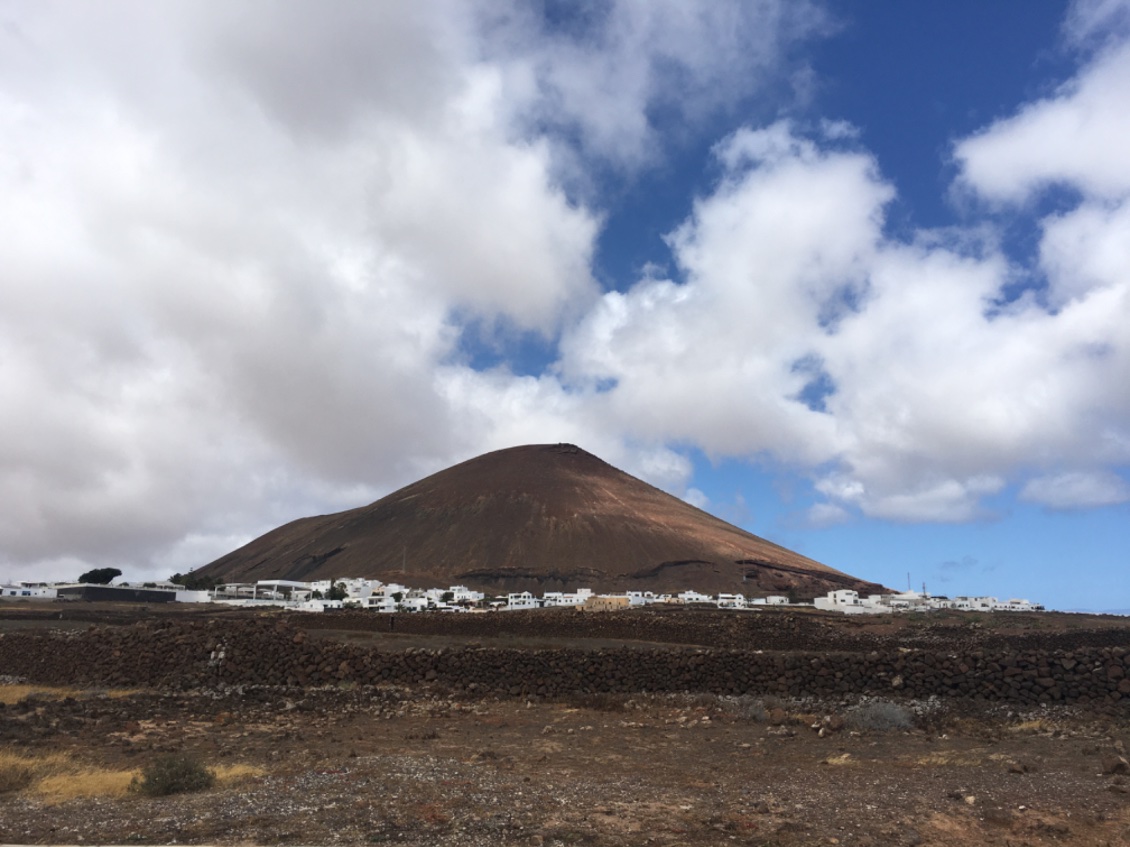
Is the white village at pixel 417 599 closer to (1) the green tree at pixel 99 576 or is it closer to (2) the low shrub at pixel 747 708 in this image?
(1) the green tree at pixel 99 576

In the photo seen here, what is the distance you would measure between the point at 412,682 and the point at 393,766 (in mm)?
11804

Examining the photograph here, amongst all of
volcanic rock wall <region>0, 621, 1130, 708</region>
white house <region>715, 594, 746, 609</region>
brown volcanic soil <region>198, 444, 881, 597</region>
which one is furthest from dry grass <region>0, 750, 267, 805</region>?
brown volcanic soil <region>198, 444, 881, 597</region>

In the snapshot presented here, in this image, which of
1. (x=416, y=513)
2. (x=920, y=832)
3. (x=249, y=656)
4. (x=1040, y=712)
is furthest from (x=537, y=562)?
(x=920, y=832)

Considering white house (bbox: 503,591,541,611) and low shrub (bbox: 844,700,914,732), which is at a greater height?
white house (bbox: 503,591,541,611)

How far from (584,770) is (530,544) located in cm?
12992

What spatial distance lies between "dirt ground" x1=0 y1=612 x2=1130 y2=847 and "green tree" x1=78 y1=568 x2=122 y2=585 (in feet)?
359

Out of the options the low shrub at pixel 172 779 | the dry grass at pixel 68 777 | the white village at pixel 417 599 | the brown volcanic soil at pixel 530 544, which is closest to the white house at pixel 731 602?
the white village at pixel 417 599

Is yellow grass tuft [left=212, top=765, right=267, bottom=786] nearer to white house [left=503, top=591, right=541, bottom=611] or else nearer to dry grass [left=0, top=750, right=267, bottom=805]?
dry grass [left=0, top=750, right=267, bottom=805]

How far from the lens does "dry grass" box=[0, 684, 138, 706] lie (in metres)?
23.8

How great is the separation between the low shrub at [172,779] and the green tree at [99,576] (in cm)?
12212

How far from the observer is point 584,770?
13.6m

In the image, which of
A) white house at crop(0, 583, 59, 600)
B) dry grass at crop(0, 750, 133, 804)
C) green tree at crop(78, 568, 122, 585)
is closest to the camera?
dry grass at crop(0, 750, 133, 804)

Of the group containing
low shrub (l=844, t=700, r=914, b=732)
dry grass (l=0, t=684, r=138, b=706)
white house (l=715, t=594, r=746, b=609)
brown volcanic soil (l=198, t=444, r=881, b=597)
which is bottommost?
dry grass (l=0, t=684, r=138, b=706)

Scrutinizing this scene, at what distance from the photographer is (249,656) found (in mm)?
26672
